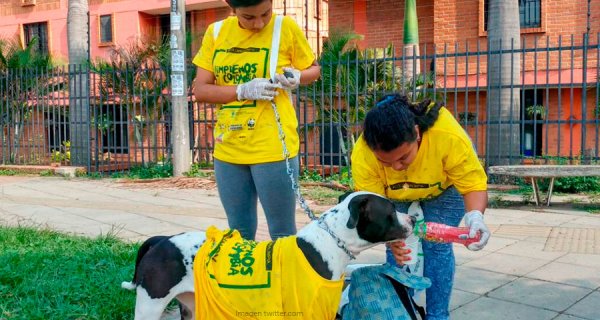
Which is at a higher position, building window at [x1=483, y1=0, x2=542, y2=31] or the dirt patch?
building window at [x1=483, y1=0, x2=542, y2=31]

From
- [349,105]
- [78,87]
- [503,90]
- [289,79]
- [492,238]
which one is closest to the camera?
[289,79]

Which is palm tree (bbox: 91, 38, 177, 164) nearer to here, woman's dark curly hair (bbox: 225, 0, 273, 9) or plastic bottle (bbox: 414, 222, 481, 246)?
woman's dark curly hair (bbox: 225, 0, 273, 9)

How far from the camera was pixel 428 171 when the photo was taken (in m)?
2.94

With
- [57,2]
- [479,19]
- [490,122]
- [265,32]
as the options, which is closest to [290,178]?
[265,32]

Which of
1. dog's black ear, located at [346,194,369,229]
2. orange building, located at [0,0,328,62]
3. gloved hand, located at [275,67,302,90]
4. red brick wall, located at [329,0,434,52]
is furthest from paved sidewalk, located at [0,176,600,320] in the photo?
orange building, located at [0,0,328,62]

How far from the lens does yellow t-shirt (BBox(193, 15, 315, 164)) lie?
308 cm

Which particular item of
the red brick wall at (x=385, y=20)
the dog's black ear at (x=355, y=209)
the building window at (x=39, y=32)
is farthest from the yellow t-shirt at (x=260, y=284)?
the building window at (x=39, y=32)

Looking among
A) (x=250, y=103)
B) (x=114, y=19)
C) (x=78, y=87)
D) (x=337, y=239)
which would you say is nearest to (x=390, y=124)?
(x=337, y=239)

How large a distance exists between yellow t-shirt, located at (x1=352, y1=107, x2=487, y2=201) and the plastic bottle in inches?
11.2

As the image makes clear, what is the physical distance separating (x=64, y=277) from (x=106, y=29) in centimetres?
1858

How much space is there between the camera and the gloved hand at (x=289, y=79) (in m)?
2.97

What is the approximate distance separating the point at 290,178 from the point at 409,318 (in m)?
0.95

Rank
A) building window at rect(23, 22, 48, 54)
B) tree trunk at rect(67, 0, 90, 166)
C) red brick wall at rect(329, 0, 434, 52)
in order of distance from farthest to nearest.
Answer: building window at rect(23, 22, 48, 54), red brick wall at rect(329, 0, 434, 52), tree trunk at rect(67, 0, 90, 166)

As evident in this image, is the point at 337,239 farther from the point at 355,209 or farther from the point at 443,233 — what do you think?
the point at 443,233
